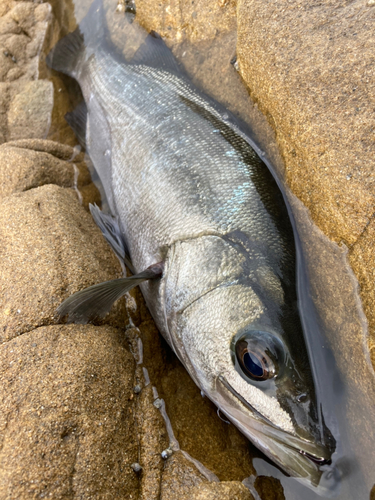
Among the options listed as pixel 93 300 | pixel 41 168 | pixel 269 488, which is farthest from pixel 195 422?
pixel 41 168

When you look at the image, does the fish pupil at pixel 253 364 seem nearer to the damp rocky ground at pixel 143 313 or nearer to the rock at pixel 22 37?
the damp rocky ground at pixel 143 313

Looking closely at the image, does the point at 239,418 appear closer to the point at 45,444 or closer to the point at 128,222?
the point at 45,444

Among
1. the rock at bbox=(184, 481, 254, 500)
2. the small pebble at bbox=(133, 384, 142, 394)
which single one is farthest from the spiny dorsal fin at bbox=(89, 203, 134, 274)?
the rock at bbox=(184, 481, 254, 500)

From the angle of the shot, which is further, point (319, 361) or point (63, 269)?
point (63, 269)

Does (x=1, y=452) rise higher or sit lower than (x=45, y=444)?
lower

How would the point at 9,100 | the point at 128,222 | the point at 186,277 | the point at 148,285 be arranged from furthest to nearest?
the point at 9,100
the point at 128,222
the point at 148,285
the point at 186,277

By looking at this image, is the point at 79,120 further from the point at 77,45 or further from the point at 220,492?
the point at 220,492

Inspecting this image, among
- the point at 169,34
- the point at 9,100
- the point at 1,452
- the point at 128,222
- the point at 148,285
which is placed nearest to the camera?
the point at 1,452

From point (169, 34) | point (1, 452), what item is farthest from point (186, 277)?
point (169, 34)
